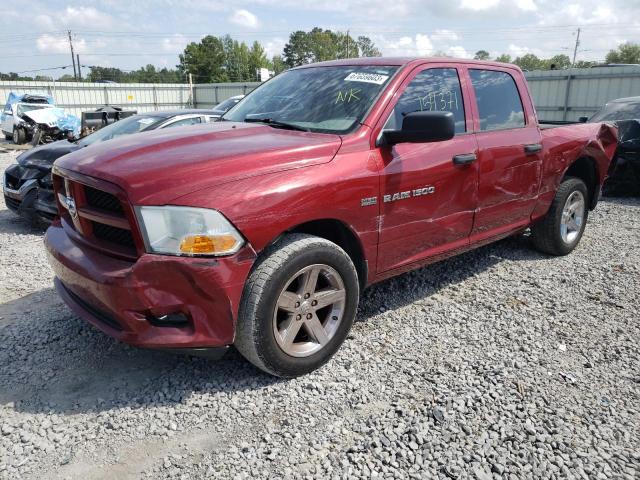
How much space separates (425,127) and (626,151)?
22.2 feet

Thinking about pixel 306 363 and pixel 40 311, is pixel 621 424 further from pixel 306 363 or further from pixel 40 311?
pixel 40 311

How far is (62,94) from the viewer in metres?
26.5

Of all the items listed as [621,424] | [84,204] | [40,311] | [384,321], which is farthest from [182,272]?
[621,424]

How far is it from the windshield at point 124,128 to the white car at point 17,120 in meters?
13.1

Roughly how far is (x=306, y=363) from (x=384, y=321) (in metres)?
0.99

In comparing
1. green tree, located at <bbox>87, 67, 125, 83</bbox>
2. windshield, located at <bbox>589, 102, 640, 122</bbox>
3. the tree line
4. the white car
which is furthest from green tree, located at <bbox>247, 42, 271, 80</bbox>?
windshield, located at <bbox>589, 102, 640, 122</bbox>

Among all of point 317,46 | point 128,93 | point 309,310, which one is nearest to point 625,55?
point 317,46

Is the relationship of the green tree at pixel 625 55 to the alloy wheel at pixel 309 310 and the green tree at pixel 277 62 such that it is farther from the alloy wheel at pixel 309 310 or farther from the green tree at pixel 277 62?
the alloy wheel at pixel 309 310

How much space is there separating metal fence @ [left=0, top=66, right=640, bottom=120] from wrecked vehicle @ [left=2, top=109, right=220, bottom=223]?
49.4ft

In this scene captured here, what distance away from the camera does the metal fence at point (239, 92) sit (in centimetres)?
1683

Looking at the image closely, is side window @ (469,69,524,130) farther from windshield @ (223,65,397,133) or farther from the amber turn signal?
the amber turn signal

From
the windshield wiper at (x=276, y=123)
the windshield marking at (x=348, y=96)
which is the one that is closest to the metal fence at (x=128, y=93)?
the windshield wiper at (x=276, y=123)

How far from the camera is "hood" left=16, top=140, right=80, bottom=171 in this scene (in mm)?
6336

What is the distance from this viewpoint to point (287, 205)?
8.93 ft
